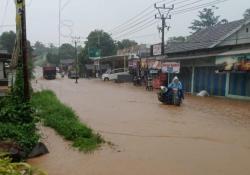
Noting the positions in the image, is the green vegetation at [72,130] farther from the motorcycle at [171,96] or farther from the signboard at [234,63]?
the signboard at [234,63]

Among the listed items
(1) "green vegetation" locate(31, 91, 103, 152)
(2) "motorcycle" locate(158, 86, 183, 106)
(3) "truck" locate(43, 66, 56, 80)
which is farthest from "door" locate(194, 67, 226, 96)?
(3) "truck" locate(43, 66, 56, 80)

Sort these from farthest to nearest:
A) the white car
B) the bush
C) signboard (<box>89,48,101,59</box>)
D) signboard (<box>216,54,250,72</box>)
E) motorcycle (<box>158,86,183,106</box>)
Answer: signboard (<box>89,48,101,59</box>) < the white car < signboard (<box>216,54,250,72</box>) < motorcycle (<box>158,86,183,106</box>) < the bush

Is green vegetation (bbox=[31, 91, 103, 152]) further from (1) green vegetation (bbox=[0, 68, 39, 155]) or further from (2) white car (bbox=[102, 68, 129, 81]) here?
(2) white car (bbox=[102, 68, 129, 81])

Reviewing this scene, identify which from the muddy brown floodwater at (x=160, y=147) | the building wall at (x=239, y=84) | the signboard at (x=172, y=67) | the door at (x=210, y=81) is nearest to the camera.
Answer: the muddy brown floodwater at (x=160, y=147)

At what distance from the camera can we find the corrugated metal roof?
95.8 ft

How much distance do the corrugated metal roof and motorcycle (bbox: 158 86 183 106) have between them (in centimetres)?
889

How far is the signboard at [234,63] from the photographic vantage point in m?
21.9

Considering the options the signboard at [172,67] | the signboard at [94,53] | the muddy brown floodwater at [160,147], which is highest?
the signboard at [94,53]

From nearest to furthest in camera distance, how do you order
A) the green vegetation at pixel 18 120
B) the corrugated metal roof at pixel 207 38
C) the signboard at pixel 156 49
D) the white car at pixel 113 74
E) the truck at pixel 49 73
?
the green vegetation at pixel 18 120 < the corrugated metal roof at pixel 207 38 < the signboard at pixel 156 49 < the white car at pixel 113 74 < the truck at pixel 49 73

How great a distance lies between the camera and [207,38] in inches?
1217

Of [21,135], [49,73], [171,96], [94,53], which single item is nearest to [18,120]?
[21,135]

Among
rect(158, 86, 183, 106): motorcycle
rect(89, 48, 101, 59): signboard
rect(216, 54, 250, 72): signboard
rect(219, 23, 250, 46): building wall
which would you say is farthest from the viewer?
rect(89, 48, 101, 59): signboard

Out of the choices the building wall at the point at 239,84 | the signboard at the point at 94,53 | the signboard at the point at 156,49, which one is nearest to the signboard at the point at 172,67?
the building wall at the point at 239,84

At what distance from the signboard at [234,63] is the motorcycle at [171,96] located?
4248mm
